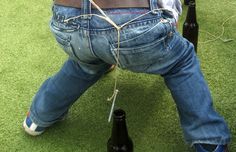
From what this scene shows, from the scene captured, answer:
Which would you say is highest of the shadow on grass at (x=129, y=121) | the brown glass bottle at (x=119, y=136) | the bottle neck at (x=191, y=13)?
the bottle neck at (x=191, y=13)

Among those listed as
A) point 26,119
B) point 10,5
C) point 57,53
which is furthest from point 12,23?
point 26,119

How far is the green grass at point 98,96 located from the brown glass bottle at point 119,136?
11 cm

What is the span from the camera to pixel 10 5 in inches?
72.3

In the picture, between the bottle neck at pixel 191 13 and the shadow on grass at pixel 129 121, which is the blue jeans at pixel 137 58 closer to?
the shadow on grass at pixel 129 121

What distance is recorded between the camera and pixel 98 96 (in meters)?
1.25

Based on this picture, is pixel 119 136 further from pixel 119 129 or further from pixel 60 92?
pixel 60 92

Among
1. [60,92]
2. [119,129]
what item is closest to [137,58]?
[119,129]

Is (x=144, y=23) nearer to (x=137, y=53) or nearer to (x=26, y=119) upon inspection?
(x=137, y=53)

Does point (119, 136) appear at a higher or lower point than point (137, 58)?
lower

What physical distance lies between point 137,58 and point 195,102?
20cm

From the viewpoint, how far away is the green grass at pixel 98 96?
1088mm

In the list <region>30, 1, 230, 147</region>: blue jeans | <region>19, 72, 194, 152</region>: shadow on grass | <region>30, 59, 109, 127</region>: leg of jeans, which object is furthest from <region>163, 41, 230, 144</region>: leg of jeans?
<region>30, 59, 109, 127</region>: leg of jeans

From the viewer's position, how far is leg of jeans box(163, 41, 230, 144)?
94 cm

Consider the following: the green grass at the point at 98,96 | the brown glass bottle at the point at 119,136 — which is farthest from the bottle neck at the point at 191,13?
the brown glass bottle at the point at 119,136
